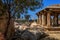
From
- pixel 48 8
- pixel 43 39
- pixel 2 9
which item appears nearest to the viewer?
pixel 2 9

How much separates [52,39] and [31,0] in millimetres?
4936

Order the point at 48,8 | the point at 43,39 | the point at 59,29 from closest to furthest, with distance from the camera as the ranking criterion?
1. the point at 43,39
2. the point at 59,29
3. the point at 48,8

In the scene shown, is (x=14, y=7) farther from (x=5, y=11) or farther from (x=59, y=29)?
(x=59, y=29)

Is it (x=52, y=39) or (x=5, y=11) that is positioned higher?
(x=5, y=11)

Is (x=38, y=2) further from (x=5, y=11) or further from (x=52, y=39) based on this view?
(x=52, y=39)

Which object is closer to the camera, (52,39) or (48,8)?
(52,39)

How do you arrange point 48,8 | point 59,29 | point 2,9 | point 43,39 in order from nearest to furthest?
point 2,9 → point 43,39 → point 59,29 → point 48,8

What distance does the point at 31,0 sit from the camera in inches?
496

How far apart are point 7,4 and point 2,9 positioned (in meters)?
0.48

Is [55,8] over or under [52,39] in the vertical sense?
over

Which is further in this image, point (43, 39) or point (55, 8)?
point (55, 8)

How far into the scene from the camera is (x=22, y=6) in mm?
12305

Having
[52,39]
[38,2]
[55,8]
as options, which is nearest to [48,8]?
[55,8]

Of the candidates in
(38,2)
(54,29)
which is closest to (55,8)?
(54,29)
